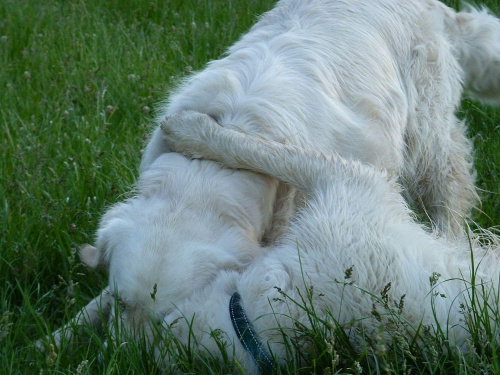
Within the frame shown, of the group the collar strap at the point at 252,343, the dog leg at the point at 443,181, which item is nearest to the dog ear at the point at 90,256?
the collar strap at the point at 252,343

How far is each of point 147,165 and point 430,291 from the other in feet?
4.62

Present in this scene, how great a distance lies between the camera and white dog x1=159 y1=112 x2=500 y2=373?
2.88 metres

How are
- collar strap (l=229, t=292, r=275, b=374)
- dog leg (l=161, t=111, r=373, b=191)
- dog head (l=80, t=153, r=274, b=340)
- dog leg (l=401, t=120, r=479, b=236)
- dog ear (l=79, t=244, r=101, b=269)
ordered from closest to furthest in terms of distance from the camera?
collar strap (l=229, t=292, r=275, b=374), dog head (l=80, t=153, r=274, b=340), dog leg (l=161, t=111, r=373, b=191), dog ear (l=79, t=244, r=101, b=269), dog leg (l=401, t=120, r=479, b=236)

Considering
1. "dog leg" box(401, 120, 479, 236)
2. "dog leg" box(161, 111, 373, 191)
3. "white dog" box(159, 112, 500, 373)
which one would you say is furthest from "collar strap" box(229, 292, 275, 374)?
"dog leg" box(401, 120, 479, 236)

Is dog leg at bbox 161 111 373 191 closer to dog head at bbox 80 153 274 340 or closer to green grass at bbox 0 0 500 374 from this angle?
dog head at bbox 80 153 274 340

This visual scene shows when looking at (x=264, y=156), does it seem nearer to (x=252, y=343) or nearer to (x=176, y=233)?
(x=176, y=233)

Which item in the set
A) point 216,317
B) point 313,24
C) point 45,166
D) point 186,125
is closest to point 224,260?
point 216,317

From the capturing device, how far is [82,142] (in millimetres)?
5051

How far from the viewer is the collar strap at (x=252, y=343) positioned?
2.87 m

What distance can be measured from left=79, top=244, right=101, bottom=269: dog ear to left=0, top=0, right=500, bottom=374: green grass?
8 centimetres

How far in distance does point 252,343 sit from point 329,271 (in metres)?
0.36

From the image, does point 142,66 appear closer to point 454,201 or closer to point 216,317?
point 454,201

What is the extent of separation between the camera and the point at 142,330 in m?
2.99

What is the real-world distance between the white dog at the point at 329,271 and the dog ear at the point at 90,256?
0.62 meters
